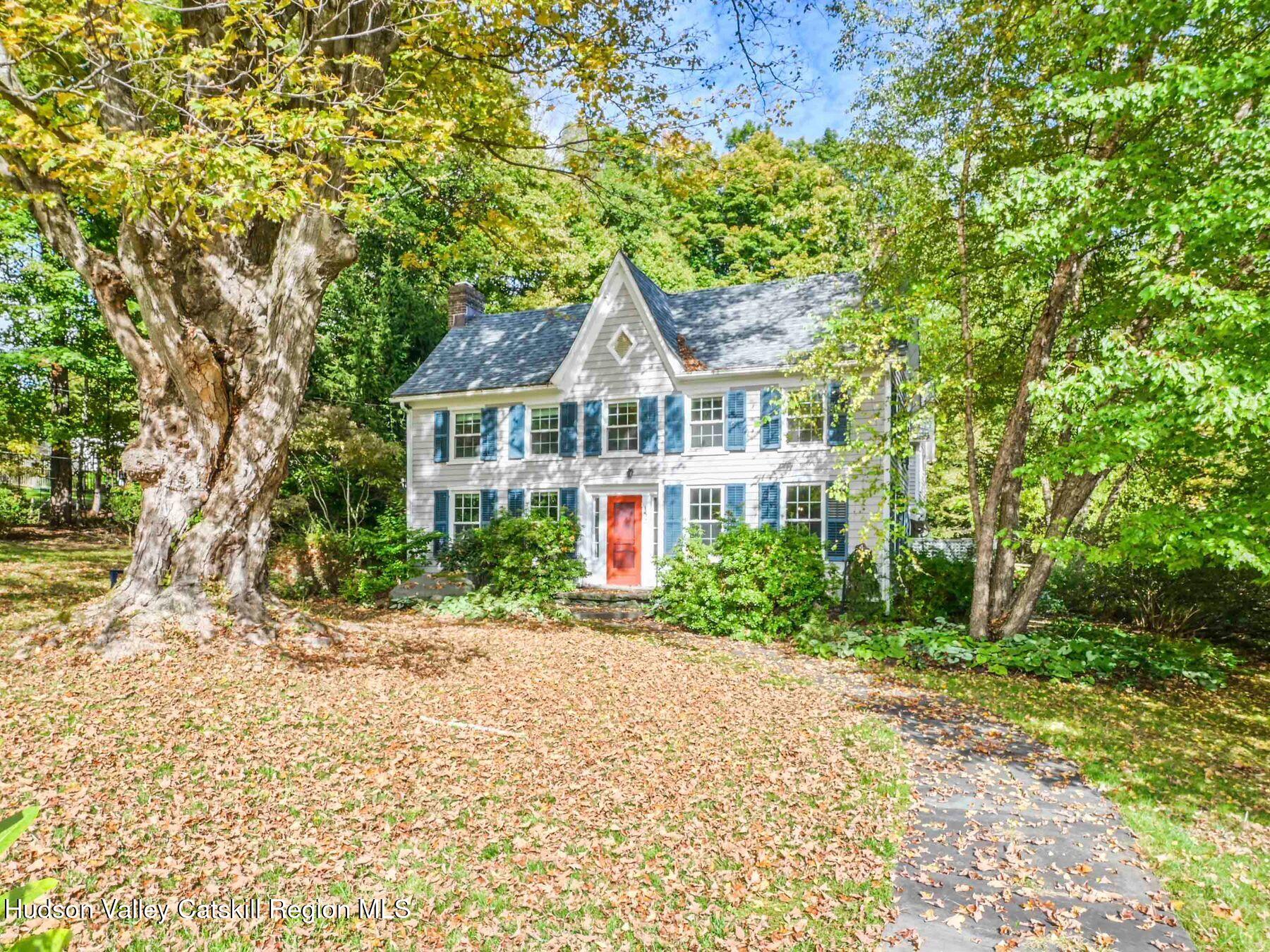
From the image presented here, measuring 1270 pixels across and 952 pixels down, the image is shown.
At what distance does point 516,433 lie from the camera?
16531mm

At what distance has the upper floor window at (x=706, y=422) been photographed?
1485 cm

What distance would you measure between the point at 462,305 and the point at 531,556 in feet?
35.1

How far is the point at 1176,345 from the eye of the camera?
629cm

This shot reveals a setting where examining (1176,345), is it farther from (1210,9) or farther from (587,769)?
(587,769)

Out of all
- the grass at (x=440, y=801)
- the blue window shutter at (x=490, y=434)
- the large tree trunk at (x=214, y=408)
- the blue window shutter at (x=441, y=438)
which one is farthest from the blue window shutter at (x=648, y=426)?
the grass at (x=440, y=801)

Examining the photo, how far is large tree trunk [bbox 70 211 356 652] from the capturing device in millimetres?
6766

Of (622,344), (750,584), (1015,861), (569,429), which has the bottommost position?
(1015,861)

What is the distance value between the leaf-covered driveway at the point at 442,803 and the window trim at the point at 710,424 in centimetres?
852

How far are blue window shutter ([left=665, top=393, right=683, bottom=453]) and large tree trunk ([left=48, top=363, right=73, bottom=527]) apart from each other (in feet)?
45.6

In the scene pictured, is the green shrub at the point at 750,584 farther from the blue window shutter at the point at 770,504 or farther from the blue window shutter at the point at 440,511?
the blue window shutter at the point at 440,511

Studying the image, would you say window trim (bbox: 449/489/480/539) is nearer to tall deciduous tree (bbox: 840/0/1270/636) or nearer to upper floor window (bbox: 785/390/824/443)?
upper floor window (bbox: 785/390/824/443)

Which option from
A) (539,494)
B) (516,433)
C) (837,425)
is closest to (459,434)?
(516,433)

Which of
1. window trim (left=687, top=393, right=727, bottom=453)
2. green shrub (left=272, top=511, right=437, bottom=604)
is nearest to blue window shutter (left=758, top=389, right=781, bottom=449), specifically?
window trim (left=687, top=393, right=727, bottom=453)

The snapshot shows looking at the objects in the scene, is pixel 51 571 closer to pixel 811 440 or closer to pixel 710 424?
pixel 710 424
